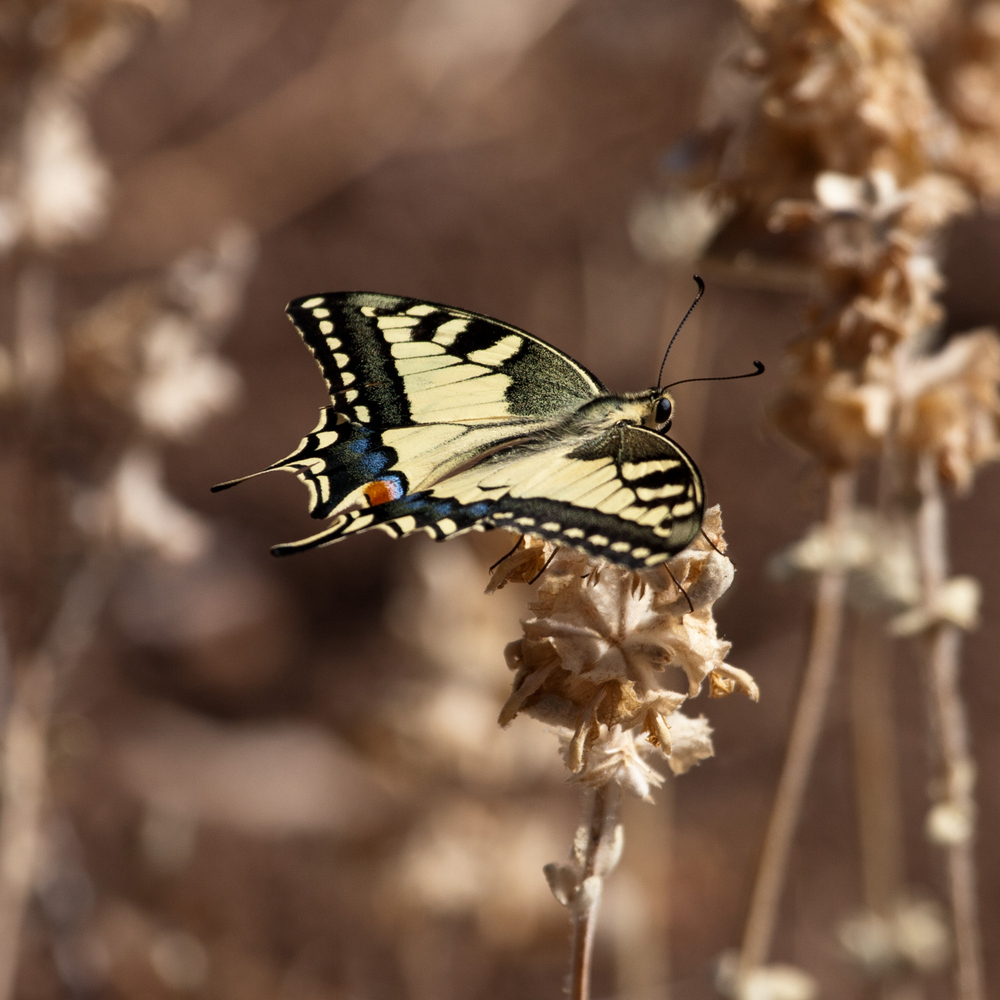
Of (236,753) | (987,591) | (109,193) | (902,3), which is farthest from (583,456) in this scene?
(109,193)

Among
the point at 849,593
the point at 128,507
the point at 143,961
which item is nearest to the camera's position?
the point at 849,593

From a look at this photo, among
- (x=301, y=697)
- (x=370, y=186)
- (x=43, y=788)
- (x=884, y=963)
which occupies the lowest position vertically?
(x=884, y=963)

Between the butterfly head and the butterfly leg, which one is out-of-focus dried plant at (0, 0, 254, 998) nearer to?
the butterfly head

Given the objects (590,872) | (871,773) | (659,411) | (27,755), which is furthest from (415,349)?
(871,773)

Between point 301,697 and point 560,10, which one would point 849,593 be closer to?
point 301,697

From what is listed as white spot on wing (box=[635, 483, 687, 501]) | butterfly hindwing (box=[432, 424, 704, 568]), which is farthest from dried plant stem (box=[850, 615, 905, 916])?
white spot on wing (box=[635, 483, 687, 501])

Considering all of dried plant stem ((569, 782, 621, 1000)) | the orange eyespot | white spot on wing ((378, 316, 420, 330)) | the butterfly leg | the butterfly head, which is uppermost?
white spot on wing ((378, 316, 420, 330))

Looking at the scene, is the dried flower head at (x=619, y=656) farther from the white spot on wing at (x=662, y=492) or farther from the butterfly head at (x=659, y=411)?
the butterfly head at (x=659, y=411)
